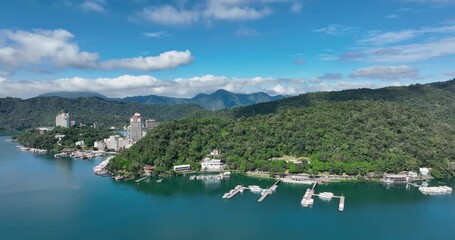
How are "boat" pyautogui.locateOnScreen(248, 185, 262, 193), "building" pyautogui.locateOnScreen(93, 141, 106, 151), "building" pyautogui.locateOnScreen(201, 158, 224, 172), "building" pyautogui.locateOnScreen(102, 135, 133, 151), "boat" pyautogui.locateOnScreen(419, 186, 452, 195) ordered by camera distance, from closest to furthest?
"boat" pyautogui.locateOnScreen(419, 186, 452, 195), "boat" pyautogui.locateOnScreen(248, 185, 262, 193), "building" pyautogui.locateOnScreen(201, 158, 224, 172), "building" pyautogui.locateOnScreen(102, 135, 133, 151), "building" pyautogui.locateOnScreen(93, 141, 106, 151)

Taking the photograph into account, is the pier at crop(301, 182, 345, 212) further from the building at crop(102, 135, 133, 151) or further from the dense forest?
the building at crop(102, 135, 133, 151)

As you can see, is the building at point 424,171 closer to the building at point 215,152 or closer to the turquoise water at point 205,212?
the turquoise water at point 205,212

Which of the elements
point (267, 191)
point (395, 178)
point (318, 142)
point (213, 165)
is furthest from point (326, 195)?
point (213, 165)

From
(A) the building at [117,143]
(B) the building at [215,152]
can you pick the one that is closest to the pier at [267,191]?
(B) the building at [215,152]

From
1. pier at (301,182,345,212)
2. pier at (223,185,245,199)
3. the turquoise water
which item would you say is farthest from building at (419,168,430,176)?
pier at (223,185,245,199)

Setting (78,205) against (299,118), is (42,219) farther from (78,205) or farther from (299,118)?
(299,118)

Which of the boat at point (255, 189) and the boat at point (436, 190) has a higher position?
the boat at point (255, 189)

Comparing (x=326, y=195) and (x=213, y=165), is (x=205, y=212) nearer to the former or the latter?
(x=326, y=195)

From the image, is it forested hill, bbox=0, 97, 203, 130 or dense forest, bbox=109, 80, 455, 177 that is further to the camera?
forested hill, bbox=0, 97, 203, 130
